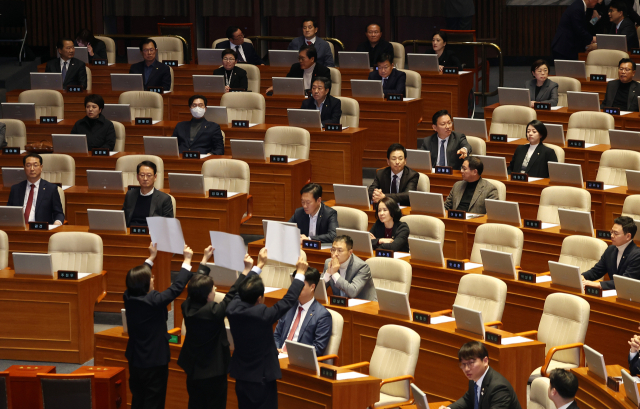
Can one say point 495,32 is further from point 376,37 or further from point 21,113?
point 21,113

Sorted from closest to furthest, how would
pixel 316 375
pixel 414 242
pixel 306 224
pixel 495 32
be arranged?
pixel 316 375, pixel 414 242, pixel 306 224, pixel 495 32

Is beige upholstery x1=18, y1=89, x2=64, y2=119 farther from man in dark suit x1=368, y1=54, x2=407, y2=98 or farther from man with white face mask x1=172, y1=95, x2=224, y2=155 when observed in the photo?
man in dark suit x1=368, y1=54, x2=407, y2=98

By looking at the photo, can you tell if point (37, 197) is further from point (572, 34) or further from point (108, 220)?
point (572, 34)

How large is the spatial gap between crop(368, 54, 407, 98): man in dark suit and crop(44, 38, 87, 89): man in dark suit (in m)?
3.43

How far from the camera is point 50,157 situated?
8.38 meters

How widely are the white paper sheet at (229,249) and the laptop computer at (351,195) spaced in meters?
2.20

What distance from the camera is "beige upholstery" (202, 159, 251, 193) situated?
806 cm

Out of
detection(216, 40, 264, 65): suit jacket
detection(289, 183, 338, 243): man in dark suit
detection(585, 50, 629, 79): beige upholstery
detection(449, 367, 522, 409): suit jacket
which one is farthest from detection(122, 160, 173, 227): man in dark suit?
detection(585, 50, 629, 79): beige upholstery

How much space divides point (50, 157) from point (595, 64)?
5.96m

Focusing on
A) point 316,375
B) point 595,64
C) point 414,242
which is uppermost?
point 595,64

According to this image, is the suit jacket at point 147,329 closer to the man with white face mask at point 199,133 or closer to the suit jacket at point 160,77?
the man with white face mask at point 199,133

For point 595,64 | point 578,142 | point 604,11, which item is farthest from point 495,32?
point 578,142

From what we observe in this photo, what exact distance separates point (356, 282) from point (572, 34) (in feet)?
19.4

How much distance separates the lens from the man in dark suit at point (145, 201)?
7363 mm
